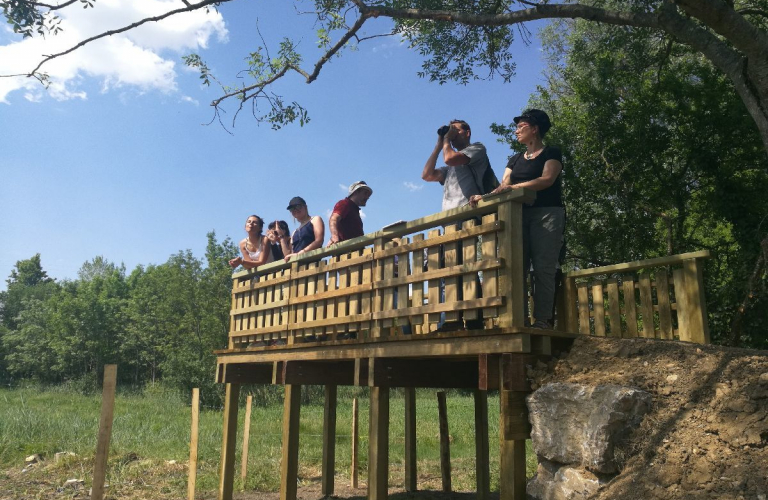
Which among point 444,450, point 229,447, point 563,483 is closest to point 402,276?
point 563,483

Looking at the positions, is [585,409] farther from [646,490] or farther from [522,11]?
[522,11]

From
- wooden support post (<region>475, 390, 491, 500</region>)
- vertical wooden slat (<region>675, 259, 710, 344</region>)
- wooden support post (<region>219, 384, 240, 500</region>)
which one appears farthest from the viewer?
wooden support post (<region>219, 384, 240, 500</region>)

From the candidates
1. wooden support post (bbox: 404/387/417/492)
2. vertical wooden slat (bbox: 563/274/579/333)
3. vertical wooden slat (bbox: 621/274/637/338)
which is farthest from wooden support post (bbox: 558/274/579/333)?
wooden support post (bbox: 404/387/417/492)

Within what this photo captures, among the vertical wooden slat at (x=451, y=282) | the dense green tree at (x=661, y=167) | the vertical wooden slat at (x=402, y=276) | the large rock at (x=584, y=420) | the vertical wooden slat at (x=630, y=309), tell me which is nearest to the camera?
the large rock at (x=584, y=420)

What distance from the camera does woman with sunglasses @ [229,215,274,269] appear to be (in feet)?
28.3

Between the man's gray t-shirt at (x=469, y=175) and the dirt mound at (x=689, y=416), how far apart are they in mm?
2010

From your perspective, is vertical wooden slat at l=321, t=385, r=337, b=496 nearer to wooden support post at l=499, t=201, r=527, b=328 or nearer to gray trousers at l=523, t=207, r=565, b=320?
gray trousers at l=523, t=207, r=565, b=320

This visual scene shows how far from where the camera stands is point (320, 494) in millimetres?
10656

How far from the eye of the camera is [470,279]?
16.3ft

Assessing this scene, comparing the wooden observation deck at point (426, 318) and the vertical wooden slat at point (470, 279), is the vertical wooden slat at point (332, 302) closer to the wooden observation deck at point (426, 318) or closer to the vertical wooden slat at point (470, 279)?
the wooden observation deck at point (426, 318)

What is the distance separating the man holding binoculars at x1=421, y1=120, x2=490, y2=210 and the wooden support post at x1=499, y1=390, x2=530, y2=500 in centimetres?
212

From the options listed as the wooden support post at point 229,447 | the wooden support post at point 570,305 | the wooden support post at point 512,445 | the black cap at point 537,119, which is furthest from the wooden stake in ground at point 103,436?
the wooden support post at point 570,305

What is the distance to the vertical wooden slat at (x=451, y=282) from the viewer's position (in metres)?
5.08

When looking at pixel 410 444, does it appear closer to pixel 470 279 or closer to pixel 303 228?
pixel 303 228
